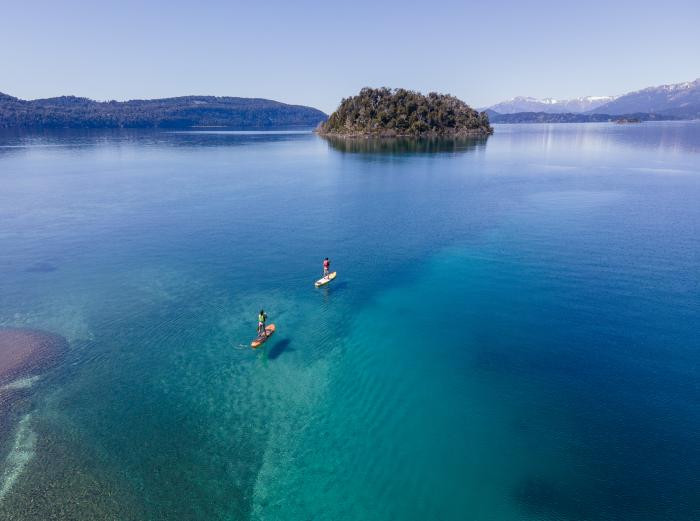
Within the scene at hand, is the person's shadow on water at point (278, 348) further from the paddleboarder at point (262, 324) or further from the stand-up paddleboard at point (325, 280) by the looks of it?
the stand-up paddleboard at point (325, 280)

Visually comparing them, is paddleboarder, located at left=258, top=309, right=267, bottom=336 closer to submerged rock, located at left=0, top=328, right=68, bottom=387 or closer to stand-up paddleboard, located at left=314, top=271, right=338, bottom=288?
stand-up paddleboard, located at left=314, top=271, right=338, bottom=288

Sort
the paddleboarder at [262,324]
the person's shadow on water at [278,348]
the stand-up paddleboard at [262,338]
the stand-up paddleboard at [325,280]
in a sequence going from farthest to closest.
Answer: the stand-up paddleboard at [325,280] → the paddleboarder at [262,324] → the stand-up paddleboard at [262,338] → the person's shadow on water at [278,348]

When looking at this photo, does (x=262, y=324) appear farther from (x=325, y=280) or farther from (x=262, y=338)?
(x=325, y=280)

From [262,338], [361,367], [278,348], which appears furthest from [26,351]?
[361,367]

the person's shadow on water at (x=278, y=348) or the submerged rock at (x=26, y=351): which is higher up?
the submerged rock at (x=26, y=351)

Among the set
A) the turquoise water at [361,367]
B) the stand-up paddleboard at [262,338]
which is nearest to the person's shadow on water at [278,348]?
the turquoise water at [361,367]

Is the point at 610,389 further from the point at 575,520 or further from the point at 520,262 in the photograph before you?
the point at 520,262

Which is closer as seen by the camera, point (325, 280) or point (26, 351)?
point (26, 351)
